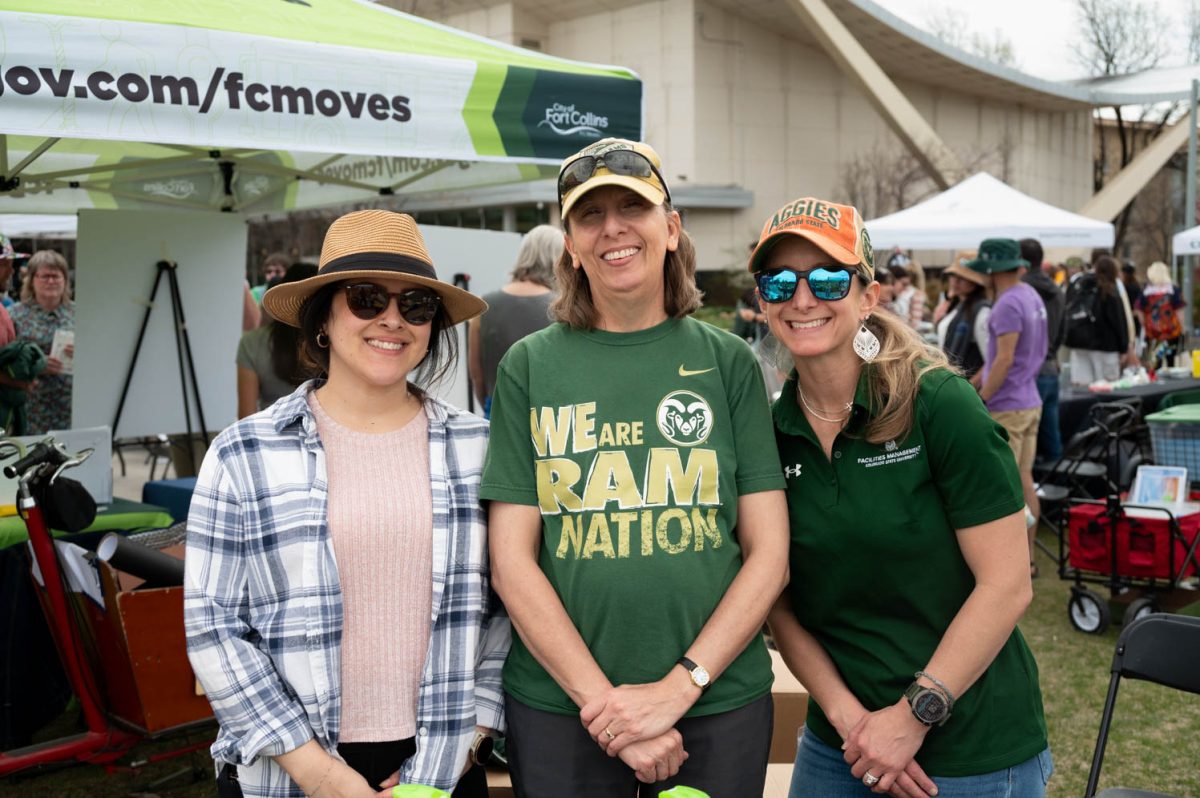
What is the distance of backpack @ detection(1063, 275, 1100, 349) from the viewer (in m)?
10.7

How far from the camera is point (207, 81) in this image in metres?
3.62

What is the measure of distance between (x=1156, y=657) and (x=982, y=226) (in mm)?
8880

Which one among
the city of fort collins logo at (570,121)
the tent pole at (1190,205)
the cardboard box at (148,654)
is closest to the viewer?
the cardboard box at (148,654)

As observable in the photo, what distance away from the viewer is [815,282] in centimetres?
209

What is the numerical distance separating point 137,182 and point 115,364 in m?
1.93

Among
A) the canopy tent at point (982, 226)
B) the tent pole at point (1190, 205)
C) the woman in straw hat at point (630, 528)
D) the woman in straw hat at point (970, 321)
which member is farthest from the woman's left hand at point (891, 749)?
the tent pole at point (1190, 205)

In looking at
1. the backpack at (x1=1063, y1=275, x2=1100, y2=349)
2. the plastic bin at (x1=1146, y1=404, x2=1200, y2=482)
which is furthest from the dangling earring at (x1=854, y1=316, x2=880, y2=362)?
the backpack at (x1=1063, y1=275, x2=1100, y2=349)

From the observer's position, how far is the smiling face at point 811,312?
82.7 inches

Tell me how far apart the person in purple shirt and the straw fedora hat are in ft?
17.0

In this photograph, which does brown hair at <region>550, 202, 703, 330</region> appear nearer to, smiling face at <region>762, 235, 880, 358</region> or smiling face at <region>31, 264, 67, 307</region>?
smiling face at <region>762, 235, 880, 358</region>

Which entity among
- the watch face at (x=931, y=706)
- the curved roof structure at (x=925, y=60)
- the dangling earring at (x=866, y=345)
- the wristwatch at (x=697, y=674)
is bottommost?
the watch face at (x=931, y=706)

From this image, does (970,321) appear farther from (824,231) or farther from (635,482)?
(635,482)

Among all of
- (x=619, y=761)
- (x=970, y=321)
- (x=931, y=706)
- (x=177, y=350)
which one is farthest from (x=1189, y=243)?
(x=619, y=761)

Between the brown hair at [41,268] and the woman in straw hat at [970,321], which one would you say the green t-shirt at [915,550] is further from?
the brown hair at [41,268]
